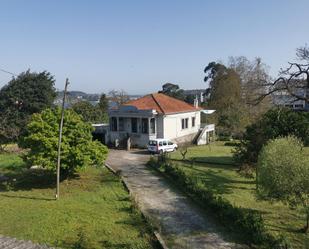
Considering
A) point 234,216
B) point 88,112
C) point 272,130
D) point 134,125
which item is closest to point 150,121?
point 134,125

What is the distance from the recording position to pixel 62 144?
21.1 m

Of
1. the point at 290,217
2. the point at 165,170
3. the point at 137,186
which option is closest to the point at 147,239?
the point at 290,217

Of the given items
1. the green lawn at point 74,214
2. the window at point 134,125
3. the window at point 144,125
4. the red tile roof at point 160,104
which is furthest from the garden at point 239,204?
the red tile roof at point 160,104

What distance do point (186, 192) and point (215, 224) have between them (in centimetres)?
497

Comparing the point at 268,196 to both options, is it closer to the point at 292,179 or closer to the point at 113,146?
the point at 292,179

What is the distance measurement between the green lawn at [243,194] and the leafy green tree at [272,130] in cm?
188

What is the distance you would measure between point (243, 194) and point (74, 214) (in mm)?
9358

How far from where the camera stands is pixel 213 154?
34.9 m

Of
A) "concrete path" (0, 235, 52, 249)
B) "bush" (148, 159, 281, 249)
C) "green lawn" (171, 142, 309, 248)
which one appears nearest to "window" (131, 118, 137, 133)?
"green lawn" (171, 142, 309, 248)

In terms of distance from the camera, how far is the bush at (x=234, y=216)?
12.8 m

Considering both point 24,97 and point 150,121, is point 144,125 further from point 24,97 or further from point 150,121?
point 24,97

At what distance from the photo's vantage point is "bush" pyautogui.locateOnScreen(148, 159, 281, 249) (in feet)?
41.8

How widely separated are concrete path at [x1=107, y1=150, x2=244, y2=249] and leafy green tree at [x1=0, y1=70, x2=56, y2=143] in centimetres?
2416

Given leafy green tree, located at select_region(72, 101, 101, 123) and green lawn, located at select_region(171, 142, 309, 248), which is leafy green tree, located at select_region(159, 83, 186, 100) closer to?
leafy green tree, located at select_region(72, 101, 101, 123)
